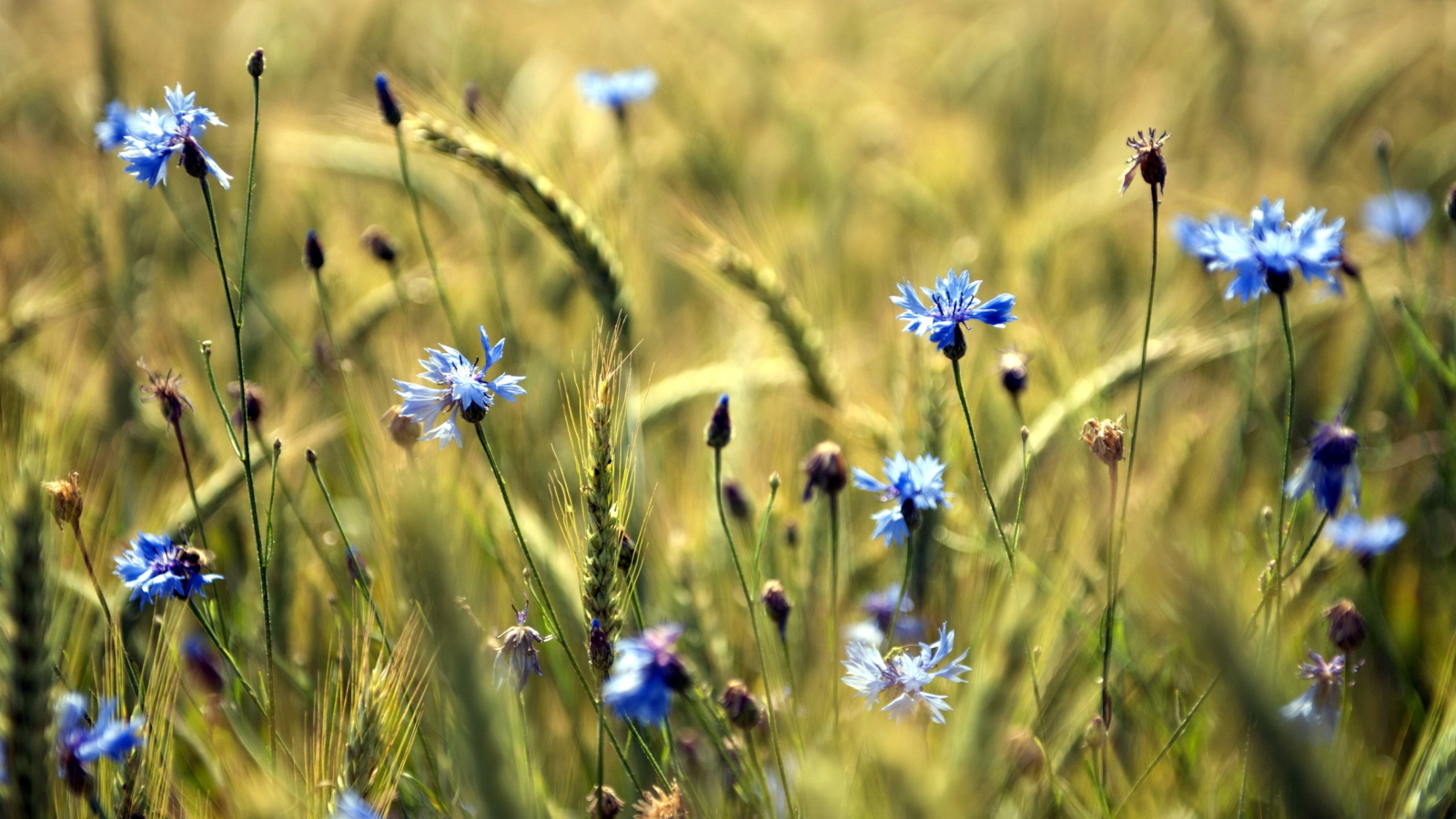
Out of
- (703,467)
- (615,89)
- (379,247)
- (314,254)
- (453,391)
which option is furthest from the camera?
(615,89)

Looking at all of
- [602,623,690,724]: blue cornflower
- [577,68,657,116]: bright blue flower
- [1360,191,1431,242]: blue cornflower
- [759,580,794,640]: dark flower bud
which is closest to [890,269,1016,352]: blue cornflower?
[759,580,794,640]: dark flower bud

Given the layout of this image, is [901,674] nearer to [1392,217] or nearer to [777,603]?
[777,603]

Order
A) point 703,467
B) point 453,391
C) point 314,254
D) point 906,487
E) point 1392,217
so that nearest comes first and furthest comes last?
point 453,391 < point 906,487 < point 314,254 < point 703,467 < point 1392,217

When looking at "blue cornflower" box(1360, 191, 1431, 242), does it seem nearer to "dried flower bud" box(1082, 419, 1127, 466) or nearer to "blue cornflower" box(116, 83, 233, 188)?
"dried flower bud" box(1082, 419, 1127, 466)

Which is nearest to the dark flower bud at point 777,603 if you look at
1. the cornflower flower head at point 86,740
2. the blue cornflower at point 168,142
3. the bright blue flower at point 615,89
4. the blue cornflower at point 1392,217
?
the cornflower flower head at point 86,740

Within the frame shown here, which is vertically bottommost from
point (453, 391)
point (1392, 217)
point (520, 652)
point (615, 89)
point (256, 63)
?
point (520, 652)

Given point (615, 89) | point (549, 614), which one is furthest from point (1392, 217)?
point (549, 614)
